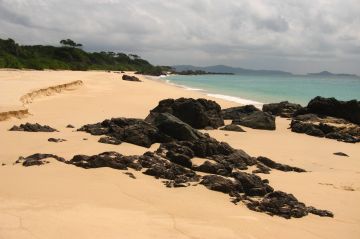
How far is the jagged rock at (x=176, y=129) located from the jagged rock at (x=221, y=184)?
114 inches

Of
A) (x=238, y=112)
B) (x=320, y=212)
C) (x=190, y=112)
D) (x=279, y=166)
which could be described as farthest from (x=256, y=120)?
(x=320, y=212)

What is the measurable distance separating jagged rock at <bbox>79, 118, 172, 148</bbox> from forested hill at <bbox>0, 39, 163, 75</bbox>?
53.0 meters

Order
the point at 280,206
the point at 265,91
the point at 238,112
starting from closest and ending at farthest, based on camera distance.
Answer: the point at 280,206 < the point at 238,112 < the point at 265,91

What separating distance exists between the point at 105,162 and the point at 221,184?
218cm

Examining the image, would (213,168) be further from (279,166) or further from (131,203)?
(131,203)

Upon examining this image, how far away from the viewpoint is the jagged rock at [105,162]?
798 centimetres

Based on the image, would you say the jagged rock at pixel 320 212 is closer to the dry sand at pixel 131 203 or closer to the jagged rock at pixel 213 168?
the dry sand at pixel 131 203

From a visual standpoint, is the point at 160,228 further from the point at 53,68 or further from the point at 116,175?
the point at 53,68

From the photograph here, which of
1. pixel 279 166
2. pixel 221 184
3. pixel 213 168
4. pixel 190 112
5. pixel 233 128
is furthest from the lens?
pixel 233 128

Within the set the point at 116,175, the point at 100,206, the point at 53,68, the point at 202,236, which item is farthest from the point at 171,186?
the point at 53,68

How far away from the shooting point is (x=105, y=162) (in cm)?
807

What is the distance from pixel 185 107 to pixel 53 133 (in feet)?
18.0

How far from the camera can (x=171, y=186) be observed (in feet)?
24.2

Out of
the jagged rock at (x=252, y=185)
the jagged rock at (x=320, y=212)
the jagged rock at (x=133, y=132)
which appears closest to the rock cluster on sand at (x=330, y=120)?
the jagged rock at (x=133, y=132)
